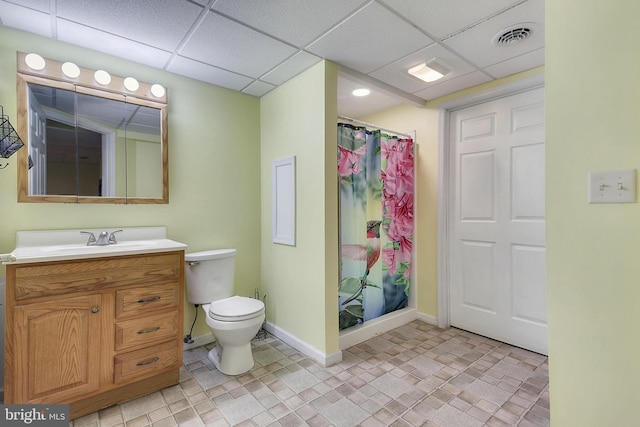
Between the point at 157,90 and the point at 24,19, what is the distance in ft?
2.47

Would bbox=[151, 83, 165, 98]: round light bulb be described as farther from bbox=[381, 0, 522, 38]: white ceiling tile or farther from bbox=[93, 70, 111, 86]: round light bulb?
bbox=[381, 0, 522, 38]: white ceiling tile

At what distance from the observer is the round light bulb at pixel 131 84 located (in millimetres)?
2174

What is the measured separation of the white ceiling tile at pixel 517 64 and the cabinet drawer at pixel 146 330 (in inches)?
116

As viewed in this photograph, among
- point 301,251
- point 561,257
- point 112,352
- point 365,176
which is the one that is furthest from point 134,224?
point 561,257

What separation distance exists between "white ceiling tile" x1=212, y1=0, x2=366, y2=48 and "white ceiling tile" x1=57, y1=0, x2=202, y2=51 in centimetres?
22

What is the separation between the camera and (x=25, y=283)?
1.48 meters

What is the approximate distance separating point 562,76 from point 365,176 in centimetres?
164

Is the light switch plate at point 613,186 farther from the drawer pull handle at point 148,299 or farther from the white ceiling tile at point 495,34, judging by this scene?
the drawer pull handle at point 148,299

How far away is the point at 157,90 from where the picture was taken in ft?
7.54

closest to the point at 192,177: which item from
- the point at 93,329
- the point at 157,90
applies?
the point at 157,90

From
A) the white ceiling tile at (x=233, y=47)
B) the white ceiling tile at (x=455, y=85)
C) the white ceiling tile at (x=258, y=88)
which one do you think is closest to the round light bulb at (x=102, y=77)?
the white ceiling tile at (x=233, y=47)

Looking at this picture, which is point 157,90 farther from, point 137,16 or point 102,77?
point 137,16

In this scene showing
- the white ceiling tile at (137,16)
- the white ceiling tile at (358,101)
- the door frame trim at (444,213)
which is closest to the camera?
the white ceiling tile at (137,16)

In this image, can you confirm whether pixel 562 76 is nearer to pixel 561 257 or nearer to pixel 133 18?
pixel 561 257
